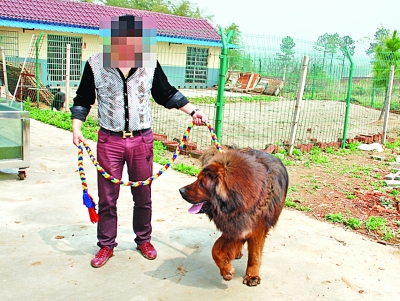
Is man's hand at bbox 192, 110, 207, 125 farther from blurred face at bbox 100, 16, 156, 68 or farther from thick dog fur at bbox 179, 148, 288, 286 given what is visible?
blurred face at bbox 100, 16, 156, 68

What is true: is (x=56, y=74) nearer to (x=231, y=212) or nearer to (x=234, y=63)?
(x=234, y=63)

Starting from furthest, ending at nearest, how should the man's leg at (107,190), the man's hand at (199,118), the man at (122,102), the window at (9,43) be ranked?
the window at (9,43), the man's hand at (199,118), the man's leg at (107,190), the man at (122,102)

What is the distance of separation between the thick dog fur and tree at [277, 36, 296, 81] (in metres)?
5.20

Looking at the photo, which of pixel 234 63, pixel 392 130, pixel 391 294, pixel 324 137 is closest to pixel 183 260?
pixel 391 294

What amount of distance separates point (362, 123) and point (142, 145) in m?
11.4

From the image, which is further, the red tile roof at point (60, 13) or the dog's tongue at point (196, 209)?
the red tile roof at point (60, 13)

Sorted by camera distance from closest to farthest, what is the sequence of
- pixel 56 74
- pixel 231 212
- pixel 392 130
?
pixel 231 212
pixel 392 130
pixel 56 74

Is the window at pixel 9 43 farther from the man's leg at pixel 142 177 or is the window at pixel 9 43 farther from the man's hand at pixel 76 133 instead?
the man's leg at pixel 142 177

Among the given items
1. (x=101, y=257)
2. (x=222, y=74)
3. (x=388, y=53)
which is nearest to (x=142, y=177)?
(x=101, y=257)

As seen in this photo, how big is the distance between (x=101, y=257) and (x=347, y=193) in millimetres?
3929

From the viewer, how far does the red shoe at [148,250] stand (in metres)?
3.95

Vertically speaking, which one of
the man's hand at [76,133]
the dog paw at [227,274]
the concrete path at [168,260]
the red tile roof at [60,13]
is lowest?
the concrete path at [168,260]

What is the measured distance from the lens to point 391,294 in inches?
141

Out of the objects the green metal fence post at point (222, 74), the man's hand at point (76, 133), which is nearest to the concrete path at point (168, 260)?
the man's hand at point (76, 133)
